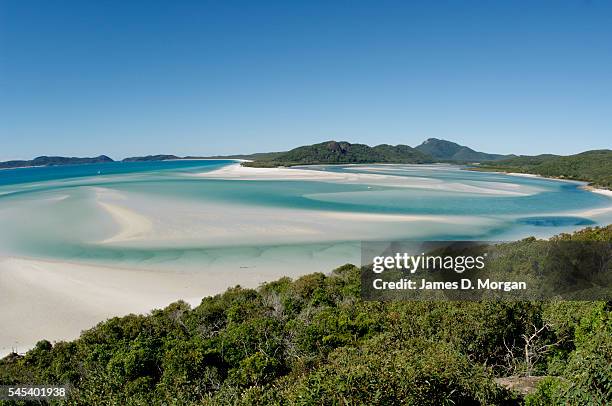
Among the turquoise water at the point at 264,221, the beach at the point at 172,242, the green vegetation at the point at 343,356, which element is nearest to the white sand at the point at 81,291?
the beach at the point at 172,242

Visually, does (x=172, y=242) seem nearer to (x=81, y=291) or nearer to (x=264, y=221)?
(x=264, y=221)

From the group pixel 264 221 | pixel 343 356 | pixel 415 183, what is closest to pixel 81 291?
pixel 343 356

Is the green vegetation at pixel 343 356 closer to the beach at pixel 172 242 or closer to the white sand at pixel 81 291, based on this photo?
the white sand at pixel 81 291

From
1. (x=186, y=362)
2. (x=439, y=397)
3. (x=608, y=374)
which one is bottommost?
(x=186, y=362)

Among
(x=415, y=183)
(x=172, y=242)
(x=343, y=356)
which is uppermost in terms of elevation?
(x=415, y=183)

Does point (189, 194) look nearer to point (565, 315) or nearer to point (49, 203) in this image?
point (49, 203)

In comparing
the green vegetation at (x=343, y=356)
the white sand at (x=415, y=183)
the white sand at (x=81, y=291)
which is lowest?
the white sand at (x=81, y=291)

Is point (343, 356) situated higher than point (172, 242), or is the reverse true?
point (343, 356)

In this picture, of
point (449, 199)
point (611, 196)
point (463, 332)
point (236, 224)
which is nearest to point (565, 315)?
point (463, 332)
